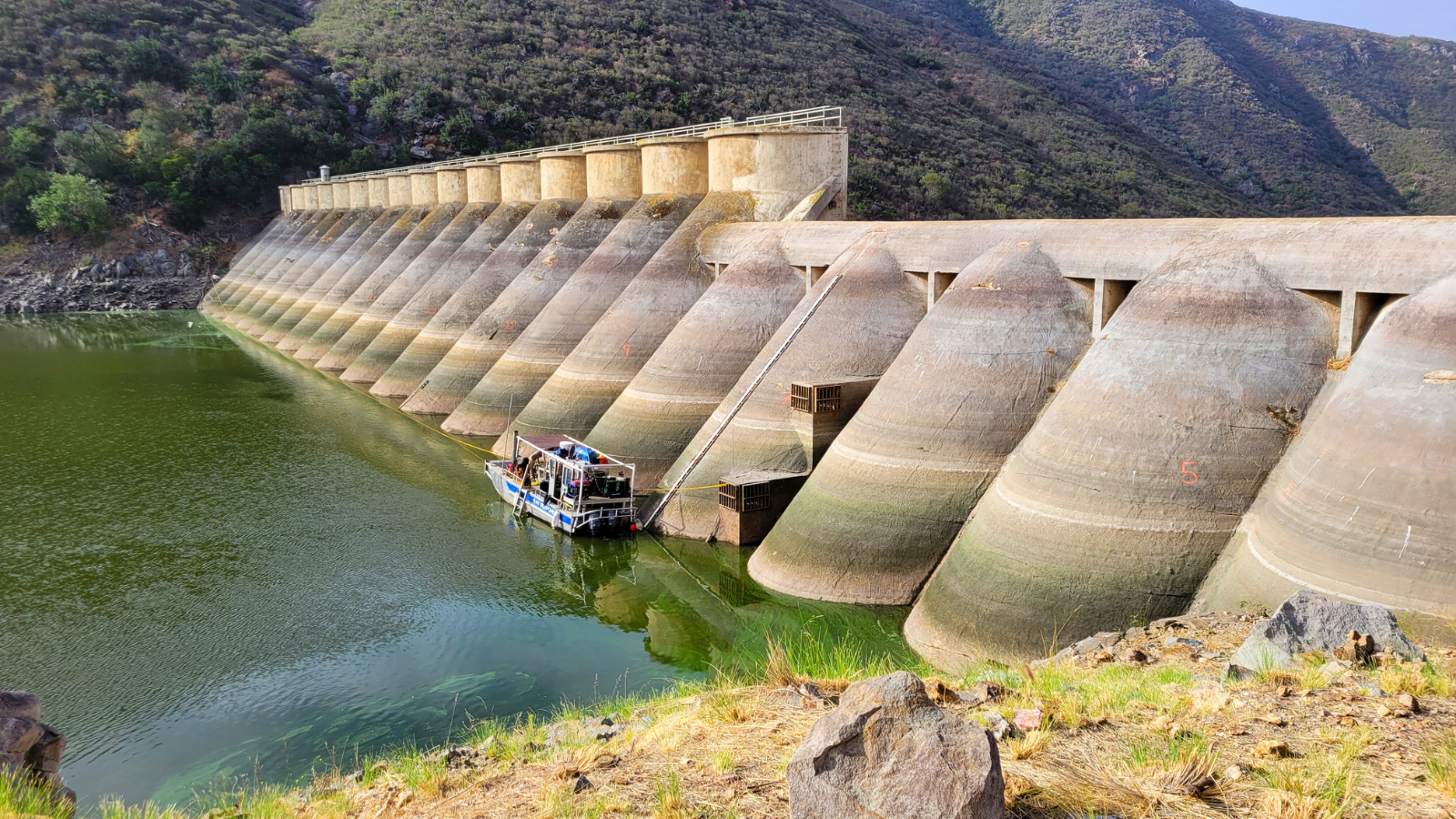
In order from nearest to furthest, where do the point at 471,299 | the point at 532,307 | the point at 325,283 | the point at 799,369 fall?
the point at 799,369, the point at 532,307, the point at 471,299, the point at 325,283

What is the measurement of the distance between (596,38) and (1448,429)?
254 ft

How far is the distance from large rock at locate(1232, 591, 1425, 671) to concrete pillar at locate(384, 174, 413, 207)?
51.9m

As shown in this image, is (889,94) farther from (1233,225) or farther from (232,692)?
(232,692)

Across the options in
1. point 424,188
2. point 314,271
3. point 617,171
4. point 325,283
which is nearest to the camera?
point 617,171

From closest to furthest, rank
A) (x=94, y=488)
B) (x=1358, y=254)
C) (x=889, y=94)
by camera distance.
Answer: (x=1358, y=254) < (x=94, y=488) < (x=889, y=94)

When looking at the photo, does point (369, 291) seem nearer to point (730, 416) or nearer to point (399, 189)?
point (399, 189)

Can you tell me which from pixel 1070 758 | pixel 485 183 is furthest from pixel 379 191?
pixel 1070 758

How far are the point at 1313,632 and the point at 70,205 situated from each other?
7563 centimetres

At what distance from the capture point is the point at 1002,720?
7.48 m

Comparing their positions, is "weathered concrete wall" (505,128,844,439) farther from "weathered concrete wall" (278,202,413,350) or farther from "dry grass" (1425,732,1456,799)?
"weathered concrete wall" (278,202,413,350)

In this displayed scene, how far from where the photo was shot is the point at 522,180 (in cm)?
4222

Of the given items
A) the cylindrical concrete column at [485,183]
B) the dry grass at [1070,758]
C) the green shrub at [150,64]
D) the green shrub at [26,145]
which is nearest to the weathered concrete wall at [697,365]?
the dry grass at [1070,758]

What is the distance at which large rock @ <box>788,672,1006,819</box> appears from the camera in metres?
5.63

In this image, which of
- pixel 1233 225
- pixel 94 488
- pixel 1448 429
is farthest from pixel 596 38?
pixel 1448 429
